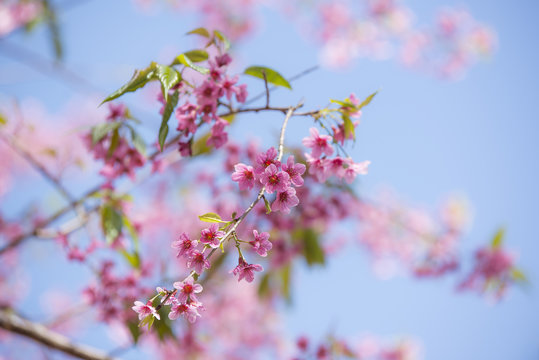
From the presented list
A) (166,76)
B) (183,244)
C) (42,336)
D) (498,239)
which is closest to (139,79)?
(166,76)

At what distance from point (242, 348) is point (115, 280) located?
4.65 metres

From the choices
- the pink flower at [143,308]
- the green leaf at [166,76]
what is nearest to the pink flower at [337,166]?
the green leaf at [166,76]

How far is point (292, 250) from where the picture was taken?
8.98ft

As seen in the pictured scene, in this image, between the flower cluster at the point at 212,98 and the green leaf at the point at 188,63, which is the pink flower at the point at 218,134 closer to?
the flower cluster at the point at 212,98

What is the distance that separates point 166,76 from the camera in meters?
1.01

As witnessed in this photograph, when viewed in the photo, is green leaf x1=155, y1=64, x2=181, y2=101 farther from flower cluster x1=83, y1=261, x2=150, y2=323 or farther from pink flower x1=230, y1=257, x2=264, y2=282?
flower cluster x1=83, y1=261, x2=150, y2=323

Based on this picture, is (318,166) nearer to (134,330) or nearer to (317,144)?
(317,144)

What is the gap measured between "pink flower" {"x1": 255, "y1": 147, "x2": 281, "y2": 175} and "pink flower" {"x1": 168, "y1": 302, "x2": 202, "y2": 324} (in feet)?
1.08

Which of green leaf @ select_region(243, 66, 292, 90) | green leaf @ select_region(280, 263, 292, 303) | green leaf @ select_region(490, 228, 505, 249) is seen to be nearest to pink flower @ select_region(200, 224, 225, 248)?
green leaf @ select_region(243, 66, 292, 90)

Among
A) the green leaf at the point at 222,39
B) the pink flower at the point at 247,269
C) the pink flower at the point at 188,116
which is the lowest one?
the pink flower at the point at 247,269

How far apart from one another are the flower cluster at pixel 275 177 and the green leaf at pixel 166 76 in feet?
0.97

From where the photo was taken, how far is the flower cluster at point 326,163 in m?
1.05

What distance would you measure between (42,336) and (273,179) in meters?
1.52

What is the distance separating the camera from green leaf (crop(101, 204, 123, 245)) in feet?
4.79
